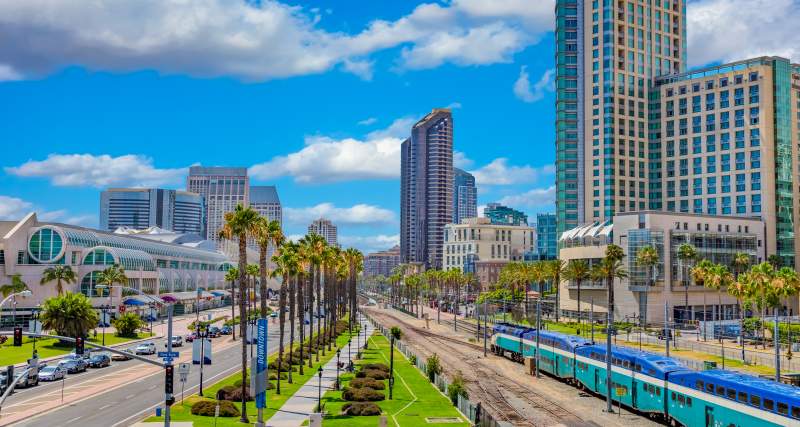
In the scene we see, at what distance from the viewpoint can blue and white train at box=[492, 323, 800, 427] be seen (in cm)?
4141

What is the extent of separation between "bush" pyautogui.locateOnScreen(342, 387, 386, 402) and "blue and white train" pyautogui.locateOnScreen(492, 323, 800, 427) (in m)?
19.0

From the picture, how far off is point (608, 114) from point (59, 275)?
132 meters

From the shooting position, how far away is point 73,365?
80.4 metres

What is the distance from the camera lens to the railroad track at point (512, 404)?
55375mm

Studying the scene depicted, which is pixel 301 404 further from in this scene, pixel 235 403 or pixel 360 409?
pixel 360 409

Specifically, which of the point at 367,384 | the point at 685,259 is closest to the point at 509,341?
the point at 367,384

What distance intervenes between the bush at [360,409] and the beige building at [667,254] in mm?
95462

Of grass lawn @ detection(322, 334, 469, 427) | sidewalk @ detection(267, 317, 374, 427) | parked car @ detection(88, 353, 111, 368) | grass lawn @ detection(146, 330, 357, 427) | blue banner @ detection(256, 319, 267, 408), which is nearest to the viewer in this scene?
blue banner @ detection(256, 319, 267, 408)

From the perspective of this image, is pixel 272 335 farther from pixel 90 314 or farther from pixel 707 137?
pixel 707 137

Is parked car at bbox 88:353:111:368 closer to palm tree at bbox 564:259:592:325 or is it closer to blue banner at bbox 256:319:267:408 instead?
blue banner at bbox 256:319:267:408

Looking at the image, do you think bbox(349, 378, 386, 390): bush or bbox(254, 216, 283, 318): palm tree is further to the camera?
bbox(254, 216, 283, 318): palm tree

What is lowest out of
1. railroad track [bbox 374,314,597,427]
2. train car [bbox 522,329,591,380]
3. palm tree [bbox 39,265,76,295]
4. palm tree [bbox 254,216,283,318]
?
railroad track [bbox 374,314,597,427]

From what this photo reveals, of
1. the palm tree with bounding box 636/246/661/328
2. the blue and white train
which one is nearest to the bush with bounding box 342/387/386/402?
the blue and white train

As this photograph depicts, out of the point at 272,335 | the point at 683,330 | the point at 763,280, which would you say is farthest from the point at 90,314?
the point at 683,330
